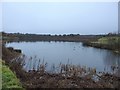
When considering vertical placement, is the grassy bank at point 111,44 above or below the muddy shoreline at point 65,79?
above

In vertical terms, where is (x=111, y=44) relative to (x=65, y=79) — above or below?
above

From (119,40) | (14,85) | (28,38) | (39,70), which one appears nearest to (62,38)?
(28,38)

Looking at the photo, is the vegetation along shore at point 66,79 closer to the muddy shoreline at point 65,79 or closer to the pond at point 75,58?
the muddy shoreline at point 65,79

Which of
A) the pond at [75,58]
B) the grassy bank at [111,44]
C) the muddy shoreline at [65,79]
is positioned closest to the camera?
the muddy shoreline at [65,79]

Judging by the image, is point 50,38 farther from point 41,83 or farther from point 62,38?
point 41,83

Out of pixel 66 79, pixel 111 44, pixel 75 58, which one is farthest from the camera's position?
pixel 111 44

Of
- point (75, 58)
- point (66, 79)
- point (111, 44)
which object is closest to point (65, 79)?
point (66, 79)

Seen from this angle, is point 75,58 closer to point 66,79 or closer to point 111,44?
point 66,79

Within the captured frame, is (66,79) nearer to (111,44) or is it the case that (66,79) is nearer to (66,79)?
(66,79)

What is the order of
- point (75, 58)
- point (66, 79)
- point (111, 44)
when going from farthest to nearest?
point (111, 44)
point (75, 58)
point (66, 79)

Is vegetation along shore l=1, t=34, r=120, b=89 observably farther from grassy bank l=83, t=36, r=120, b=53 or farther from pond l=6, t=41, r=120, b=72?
grassy bank l=83, t=36, r=120, b=53

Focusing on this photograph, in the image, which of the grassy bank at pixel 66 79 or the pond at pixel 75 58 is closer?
the grassy bank at pixel 66 79

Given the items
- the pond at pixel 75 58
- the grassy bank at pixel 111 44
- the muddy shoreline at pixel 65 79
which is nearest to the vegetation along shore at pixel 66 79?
the muddy shoreline at pixel 65 79

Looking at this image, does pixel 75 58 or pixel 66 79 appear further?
pixel 75 58
